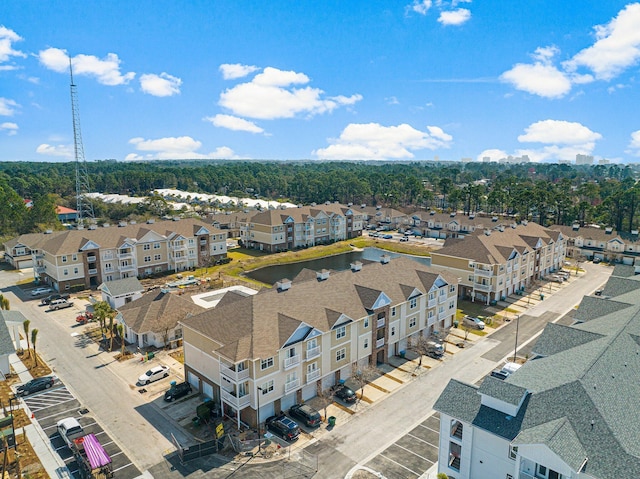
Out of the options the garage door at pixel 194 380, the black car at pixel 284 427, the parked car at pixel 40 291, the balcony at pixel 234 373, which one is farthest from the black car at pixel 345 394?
the parked car at pixel 40 291

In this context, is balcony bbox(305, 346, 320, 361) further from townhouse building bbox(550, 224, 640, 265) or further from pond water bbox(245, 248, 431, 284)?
townhouse building bbox(550, 224, 640, 265)

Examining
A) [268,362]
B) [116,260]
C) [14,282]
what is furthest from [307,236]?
[268,362]

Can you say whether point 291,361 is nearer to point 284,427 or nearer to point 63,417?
point 284,427

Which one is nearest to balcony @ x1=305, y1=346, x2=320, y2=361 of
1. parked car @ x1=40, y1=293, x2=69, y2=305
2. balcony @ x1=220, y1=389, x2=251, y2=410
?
balcony @ x1=220, y1=389, x2=251, y2=410

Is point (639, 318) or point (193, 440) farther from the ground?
point (639, 318)

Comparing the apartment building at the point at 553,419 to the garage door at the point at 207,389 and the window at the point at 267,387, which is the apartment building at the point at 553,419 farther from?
the garage door at the point at 207,389

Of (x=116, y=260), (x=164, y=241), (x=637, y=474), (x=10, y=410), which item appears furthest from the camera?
(x=164, y=241)

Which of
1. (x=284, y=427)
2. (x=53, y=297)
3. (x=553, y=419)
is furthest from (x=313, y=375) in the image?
(x=53, y=297)

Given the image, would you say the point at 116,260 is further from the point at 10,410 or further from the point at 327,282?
the point at 327,282
